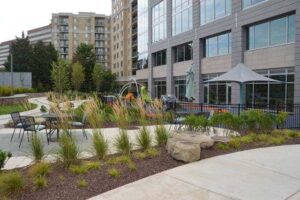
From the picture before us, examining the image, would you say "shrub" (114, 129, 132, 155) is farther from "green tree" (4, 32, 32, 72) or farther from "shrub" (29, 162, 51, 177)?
"green tree" (4, 32, 32, 72)

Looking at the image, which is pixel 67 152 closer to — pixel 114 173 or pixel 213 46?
pixel 114 173

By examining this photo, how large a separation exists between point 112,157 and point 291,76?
16.9 metres

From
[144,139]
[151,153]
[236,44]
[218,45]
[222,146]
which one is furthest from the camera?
[218,45]

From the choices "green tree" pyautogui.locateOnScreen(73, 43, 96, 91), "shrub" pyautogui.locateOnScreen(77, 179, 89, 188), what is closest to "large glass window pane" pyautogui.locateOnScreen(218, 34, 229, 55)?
"shrub" pyautogui.locateOnScreen(77, 179, 89, 188)

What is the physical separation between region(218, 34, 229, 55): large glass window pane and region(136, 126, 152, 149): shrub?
21466 mm

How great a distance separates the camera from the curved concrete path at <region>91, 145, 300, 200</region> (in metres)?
5.12

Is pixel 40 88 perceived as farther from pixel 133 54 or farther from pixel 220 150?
pixel 220 150

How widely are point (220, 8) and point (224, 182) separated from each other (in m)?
25.0

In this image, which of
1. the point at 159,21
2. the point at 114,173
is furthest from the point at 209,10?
the point at 114,173

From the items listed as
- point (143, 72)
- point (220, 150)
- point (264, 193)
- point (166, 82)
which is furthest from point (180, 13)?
point (264, 193)

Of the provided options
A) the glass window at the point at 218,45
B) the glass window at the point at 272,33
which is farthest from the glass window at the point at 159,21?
the glass window at the point at 272,33

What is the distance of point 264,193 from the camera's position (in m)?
5.27

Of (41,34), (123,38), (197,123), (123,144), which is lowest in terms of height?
(123,144)

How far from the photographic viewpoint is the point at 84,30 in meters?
106
